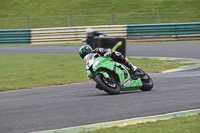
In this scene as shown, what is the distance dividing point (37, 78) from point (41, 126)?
24.5 feet

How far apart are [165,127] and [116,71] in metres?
3.53

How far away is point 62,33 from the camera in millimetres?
27516

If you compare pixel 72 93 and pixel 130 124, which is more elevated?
pixel 130 124

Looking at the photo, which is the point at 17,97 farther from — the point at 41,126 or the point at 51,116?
the point at 41,126

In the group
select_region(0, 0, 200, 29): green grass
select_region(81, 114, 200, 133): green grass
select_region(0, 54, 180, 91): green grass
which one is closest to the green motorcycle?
select_region(81, 114, 200, 133): green grass

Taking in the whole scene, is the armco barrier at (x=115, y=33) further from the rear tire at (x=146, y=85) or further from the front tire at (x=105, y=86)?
the front tire at (x=105, y=86)

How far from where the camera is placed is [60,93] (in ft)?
34.5

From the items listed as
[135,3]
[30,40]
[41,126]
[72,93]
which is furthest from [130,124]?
[135,3]

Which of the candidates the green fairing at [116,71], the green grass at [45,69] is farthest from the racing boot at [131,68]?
the green grass at [45,69]

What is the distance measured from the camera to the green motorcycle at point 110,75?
30.0 feet

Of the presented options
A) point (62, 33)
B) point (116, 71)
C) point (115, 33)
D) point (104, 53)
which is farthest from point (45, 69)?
point (62, 33)

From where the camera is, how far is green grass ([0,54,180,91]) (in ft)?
43.2

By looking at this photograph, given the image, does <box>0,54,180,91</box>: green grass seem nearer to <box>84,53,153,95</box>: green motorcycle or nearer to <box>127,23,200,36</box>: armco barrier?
<box>84,53,153,95</box>: green motorcycle

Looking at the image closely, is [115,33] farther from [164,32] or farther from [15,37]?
[15,37]
